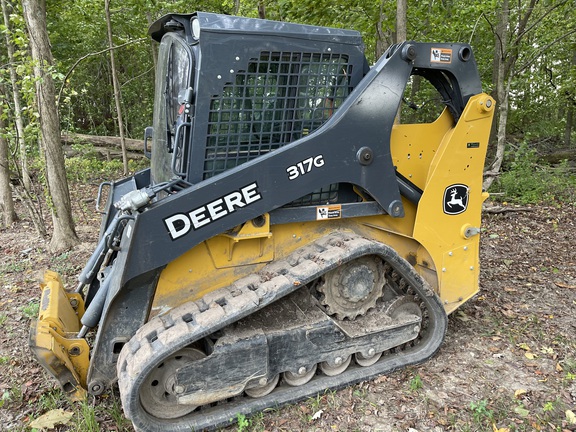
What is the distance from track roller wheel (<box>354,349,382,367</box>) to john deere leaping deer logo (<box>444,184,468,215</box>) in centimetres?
122

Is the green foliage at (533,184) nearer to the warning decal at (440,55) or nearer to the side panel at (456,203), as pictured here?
the side panel at (456,203)

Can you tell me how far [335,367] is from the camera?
3.41 meters

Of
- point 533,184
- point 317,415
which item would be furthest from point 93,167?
point 317,415

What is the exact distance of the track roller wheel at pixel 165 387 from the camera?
292 centimetres

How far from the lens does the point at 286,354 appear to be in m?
3.13

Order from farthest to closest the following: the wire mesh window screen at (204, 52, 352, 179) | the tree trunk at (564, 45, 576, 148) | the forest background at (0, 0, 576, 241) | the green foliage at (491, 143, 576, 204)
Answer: the tree trunk at (564, 45, 576, 148), the green foliage at (491, 143, 576, 204), the forest background at (0, 0, 576, 241), the wire mesh window screen at (204, 52, 352, 179)

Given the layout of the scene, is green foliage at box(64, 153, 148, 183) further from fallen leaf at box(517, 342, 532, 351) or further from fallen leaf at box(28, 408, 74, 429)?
fallen leaf at box(517, 342, 532, 351)

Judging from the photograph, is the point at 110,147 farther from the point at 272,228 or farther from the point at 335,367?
the point at 335,367

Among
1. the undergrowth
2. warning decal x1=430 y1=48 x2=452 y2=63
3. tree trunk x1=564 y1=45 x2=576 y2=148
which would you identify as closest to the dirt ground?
warning decal x1=430 y1=48 x2=452 y2=63

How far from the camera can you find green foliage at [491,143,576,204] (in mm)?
8656

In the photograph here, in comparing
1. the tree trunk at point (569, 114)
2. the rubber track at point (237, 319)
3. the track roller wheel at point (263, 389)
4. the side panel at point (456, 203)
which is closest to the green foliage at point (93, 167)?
the rubber track at point (237, 319)

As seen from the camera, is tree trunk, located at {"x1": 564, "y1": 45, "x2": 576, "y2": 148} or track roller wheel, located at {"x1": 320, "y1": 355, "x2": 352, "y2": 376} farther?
tree trunk, located at {"x1": 564, "y1": 45, "x2": 576, "y2": 148}

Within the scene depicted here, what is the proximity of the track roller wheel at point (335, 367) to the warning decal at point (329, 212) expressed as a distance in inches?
39.5

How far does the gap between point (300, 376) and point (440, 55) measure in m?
2.51
